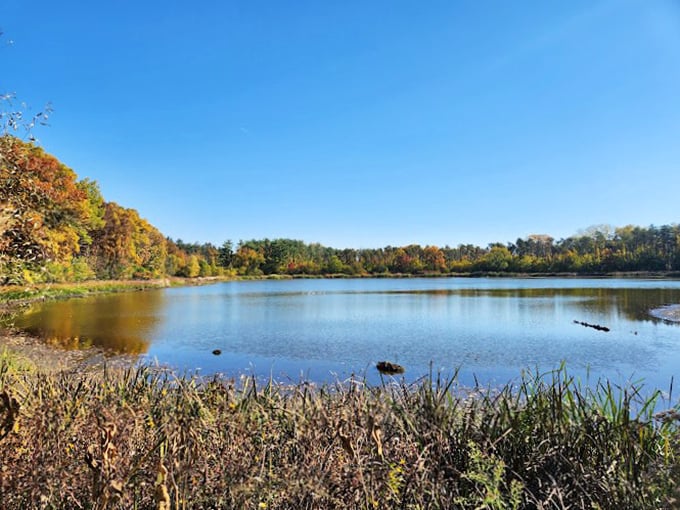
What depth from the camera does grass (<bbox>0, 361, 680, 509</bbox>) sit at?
2.16m

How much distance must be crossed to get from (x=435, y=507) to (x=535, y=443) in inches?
39.9

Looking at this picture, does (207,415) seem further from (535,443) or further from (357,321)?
(357,321)

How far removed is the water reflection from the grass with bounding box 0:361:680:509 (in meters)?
9.89

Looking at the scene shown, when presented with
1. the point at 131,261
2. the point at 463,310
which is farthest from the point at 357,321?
the point at 131,261

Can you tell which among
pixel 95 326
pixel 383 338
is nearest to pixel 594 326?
pixel 383 338

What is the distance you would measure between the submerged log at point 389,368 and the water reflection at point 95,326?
7412 millimetres

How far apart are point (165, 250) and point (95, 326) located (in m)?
48.4

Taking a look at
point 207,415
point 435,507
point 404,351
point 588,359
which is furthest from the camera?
point 404,351

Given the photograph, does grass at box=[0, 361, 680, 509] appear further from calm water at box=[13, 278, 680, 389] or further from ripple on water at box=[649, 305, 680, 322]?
ripple on water at box=[649, 305, 680, 322]

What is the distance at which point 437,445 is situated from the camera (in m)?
2.73

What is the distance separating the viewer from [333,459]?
2.50m

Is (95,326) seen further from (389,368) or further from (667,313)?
(667,313)

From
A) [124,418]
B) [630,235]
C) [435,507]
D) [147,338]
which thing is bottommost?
[147,338]

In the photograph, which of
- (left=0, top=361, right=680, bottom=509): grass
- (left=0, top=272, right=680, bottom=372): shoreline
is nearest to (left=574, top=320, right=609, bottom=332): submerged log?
(left=0, top=272, right=680, bottom=372): shoreline
